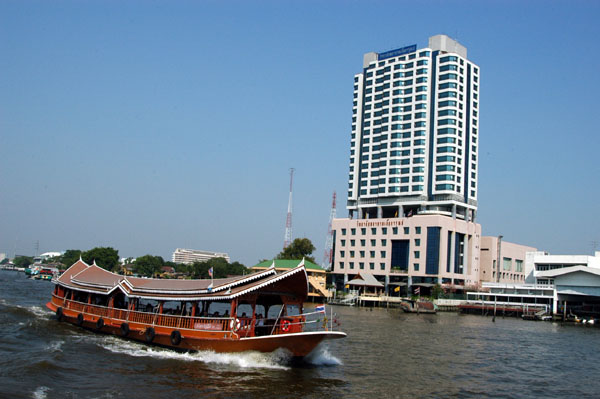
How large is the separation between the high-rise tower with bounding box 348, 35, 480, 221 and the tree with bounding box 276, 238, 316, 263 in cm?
1122

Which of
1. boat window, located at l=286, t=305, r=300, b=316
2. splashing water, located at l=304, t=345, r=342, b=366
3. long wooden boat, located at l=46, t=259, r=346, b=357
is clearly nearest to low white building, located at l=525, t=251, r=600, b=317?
splashing water, located at l=304, t=345, r=342, b=366

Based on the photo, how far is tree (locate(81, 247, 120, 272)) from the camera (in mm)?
127062

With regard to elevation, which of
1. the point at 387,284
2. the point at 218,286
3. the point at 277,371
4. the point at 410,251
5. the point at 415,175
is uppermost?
the point at 415,175

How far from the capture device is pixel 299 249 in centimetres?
10500

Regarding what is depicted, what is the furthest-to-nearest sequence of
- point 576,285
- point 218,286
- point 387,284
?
1. point 387,284
2. point 576,285
3. point 218,286

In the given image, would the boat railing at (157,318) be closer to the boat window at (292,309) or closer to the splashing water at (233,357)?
the splashing water at (233,357)

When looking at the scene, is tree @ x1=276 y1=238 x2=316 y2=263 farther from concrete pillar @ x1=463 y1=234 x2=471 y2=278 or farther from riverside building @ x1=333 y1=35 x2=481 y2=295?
concrete pillar @ x1=463 y1=234 x2=471 y2=278

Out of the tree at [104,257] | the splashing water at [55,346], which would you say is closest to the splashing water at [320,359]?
the splashing water at [55,346]

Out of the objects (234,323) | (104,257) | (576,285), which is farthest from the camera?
(104,257)

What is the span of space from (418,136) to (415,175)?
6.97 meters

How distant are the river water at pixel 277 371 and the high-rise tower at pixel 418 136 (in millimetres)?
58989

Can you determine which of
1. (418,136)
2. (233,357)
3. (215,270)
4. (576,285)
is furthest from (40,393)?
A: (215,270)

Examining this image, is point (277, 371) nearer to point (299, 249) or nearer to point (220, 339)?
point (220, 339)

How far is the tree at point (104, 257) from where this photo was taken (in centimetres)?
12706
